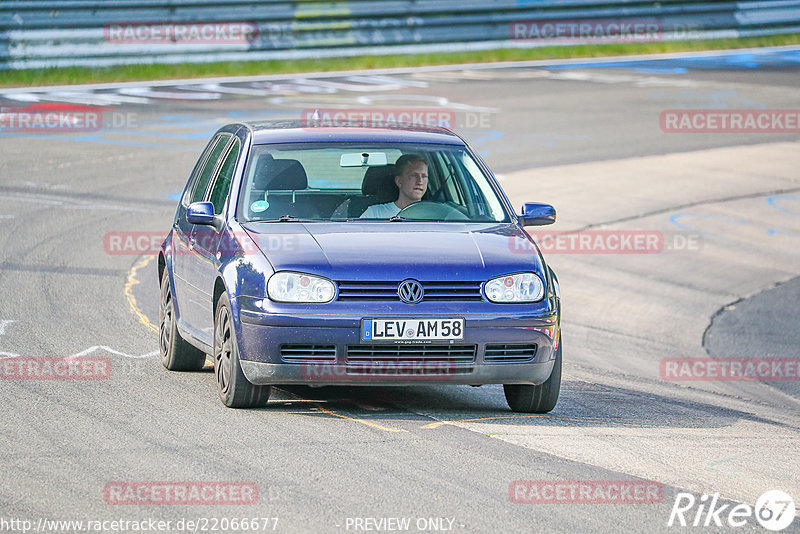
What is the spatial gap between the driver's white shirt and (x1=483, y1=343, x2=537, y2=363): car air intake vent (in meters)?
1.39

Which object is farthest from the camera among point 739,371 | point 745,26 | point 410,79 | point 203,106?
point 745,26

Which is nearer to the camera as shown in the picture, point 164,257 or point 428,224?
point 428,224

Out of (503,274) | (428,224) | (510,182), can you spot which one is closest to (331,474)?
(503,274)

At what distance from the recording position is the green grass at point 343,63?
25641 mm

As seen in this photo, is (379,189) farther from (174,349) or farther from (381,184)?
(174,349)

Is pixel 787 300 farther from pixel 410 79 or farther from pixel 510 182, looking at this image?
pixel 410 79

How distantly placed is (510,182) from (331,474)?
13.0 m

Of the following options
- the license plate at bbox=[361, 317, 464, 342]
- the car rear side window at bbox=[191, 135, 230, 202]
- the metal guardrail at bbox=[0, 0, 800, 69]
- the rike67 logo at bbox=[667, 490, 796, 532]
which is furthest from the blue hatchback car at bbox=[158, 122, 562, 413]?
the metal guardrail at bbox=[0, 0, 800, 69]

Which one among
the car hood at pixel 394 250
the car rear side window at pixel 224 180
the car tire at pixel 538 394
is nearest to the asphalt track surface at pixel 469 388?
the car tire at pixel 538 394

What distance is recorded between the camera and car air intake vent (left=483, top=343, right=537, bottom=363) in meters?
7.58

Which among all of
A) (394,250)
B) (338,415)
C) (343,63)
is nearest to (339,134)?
(394,250)

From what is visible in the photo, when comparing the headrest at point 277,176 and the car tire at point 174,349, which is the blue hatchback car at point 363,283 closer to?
the headrest at point 277,176

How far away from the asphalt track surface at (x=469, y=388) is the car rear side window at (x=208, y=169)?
1198 mm

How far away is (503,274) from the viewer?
7625 mm
